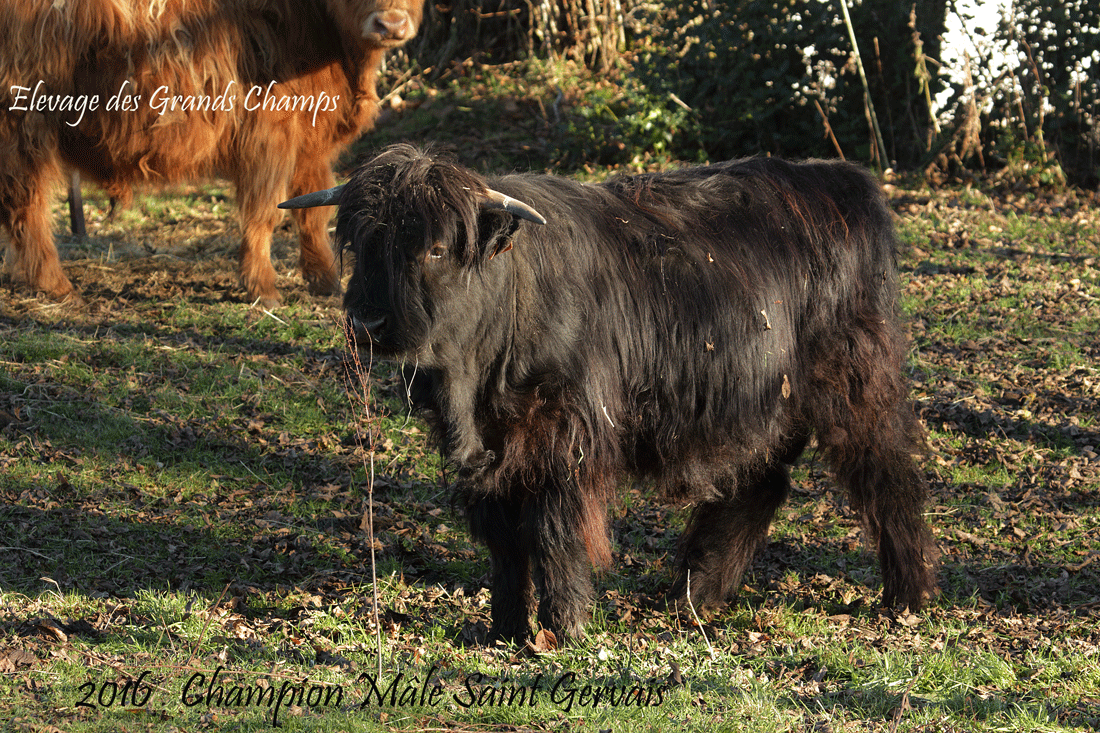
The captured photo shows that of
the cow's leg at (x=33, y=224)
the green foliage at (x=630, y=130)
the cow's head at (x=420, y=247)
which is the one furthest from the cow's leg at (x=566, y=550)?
the green foliage at (x=630, y=130)

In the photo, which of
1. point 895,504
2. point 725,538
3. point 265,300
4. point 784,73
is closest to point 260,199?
point 265,300

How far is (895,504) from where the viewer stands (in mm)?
4539

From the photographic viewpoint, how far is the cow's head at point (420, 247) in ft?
11.3

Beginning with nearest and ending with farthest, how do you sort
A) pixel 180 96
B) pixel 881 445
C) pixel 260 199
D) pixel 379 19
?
pixel 881 445, pixel 379 19, pixel 180 96, pixel 260 199

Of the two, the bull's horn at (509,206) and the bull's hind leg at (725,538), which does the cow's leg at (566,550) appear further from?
the bull's horn at (509,206)

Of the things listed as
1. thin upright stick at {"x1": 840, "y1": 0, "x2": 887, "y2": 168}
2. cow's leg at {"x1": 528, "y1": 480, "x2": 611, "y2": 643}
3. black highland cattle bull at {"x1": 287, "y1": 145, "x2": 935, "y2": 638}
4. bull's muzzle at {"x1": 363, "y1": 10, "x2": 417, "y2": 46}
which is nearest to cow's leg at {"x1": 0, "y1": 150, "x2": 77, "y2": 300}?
bull's muzzle at {"x1": 363, "y1": 10, "x2": 417, "y2": 46}

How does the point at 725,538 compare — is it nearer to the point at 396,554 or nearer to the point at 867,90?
the point at 396,554

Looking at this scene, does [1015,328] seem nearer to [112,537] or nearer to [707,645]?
[707,645]

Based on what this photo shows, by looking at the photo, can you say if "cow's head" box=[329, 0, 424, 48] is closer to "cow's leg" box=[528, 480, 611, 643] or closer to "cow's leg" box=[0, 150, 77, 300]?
"cow's leg" box=[0, 150, 77, 300]

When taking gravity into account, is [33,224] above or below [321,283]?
above

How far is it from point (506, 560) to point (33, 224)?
4871 millimetres

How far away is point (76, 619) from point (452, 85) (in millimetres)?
9526

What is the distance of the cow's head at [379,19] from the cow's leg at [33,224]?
7.48 ft

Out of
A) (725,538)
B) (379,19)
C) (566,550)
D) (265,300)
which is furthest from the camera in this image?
(265,300)
